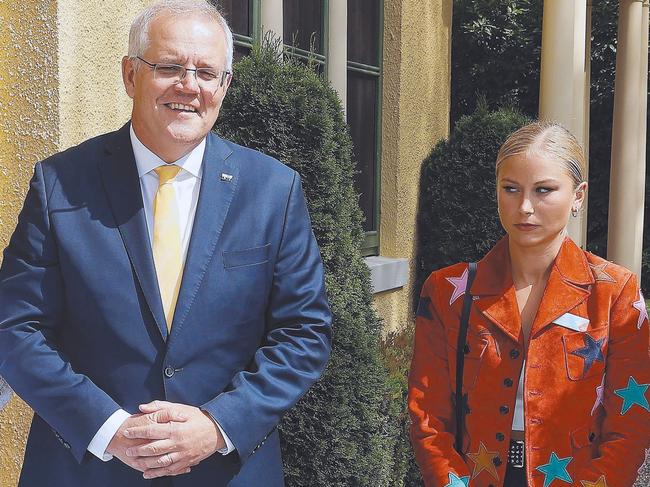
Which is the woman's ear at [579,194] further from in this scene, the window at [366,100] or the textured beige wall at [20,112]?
the window at [366,100]

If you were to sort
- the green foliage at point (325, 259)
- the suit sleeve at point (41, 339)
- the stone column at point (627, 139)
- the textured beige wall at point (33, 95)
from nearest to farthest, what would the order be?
the suit sleeve at point (41, 339), the textured beige wall at point (33, 95), the green foliage at point (325, 259), the stone column at point (627, 139)

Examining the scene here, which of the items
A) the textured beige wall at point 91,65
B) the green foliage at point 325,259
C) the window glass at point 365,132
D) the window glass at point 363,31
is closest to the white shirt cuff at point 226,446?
the green foliage at point 325,259

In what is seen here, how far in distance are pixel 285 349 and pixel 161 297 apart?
0.35m

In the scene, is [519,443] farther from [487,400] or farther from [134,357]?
[134,357]

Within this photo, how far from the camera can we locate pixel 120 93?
4105mm

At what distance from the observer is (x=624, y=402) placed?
2398 mm

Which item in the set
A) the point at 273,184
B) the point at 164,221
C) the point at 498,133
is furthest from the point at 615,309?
the point at 498,133

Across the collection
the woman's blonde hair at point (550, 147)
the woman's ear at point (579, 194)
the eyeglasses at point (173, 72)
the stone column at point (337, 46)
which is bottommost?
the woman's ear at point (579, 194)

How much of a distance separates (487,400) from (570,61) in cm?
551

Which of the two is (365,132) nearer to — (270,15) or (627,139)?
(270,15)

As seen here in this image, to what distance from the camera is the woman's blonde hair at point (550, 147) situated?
243cm

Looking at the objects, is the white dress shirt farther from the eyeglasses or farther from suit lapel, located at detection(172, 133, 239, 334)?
the eyeglasses

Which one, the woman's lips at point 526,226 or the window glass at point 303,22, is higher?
the window glass at point 303,22

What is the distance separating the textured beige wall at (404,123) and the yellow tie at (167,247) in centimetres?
474
